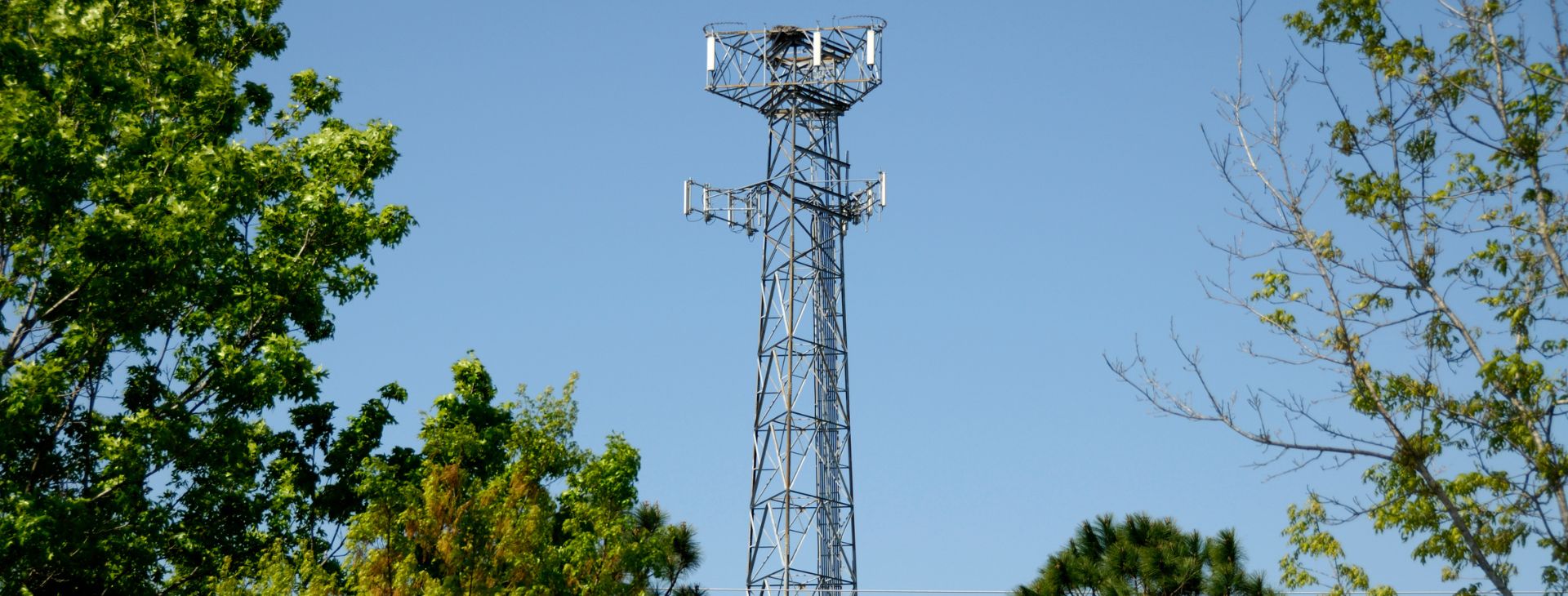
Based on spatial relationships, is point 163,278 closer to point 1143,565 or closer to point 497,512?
point 497,512

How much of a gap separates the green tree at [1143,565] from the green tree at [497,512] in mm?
9943

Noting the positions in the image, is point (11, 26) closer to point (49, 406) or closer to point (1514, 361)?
point (49, 406)

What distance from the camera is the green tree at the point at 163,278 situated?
51.4 ft

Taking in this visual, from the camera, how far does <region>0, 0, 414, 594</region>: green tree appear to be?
15656 mm

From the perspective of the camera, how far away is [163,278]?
53.8ft

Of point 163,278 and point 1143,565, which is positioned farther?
point 1143,565

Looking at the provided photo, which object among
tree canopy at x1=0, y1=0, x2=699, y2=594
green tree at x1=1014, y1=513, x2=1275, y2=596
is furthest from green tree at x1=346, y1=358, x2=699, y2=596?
green tree at x1=1014, y1=513, x2=1275, y2=596

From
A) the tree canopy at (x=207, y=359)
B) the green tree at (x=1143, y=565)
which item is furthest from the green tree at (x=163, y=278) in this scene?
the green tree at (x=1143, y=565)

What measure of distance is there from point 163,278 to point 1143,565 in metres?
17.5

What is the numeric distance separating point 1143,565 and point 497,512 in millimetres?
14742

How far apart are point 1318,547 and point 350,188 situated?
11053mm

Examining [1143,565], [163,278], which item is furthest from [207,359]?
[1143,565]

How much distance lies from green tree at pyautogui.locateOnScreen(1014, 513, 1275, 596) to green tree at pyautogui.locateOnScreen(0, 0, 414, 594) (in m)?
13.3

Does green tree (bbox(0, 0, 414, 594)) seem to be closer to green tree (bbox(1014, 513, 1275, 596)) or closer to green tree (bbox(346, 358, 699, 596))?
green tree (bbox(346, 358, 699, 596))
